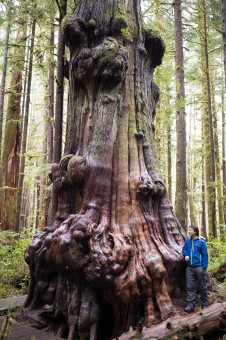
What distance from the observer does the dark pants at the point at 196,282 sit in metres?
5.29

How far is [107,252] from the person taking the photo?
4746mm

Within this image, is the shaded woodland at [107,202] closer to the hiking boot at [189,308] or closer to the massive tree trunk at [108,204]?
the massive tree trunk at [108,204]

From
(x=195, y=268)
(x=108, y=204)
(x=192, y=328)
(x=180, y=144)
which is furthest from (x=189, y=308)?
(x=180, y=144)

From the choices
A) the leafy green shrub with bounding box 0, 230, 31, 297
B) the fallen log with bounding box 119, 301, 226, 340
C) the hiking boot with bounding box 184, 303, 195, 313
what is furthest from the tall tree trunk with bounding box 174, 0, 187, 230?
the fallen log with bounding box 119, 301, 226, 340

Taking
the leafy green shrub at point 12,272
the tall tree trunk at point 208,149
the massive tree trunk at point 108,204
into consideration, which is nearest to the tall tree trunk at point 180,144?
the tall tree trunk at point 208,149

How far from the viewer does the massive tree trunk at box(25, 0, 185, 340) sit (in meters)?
4.83

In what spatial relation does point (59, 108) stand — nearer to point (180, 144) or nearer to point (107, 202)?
point (107, 202)

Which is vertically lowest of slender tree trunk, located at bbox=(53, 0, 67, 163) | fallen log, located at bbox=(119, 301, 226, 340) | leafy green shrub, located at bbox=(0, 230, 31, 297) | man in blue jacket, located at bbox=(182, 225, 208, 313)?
leafy green shrub, located at bbox=(0, 230, 31, 297)

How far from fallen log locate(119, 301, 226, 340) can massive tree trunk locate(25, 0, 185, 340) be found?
0.78m

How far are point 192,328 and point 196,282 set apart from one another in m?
1.60

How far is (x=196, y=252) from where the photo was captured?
5434mm

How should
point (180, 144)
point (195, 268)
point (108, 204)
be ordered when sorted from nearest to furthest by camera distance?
point (195, 268)
point (108, 204)
point (180, 144)

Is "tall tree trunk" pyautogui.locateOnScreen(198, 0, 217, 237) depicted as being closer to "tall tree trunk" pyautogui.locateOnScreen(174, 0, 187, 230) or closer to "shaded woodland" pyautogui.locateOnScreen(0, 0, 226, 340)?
"tall tree trunk" pyautogui.locateOnScreen(174, 0, 187, 230)

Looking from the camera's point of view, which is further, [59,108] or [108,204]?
[59,108]
